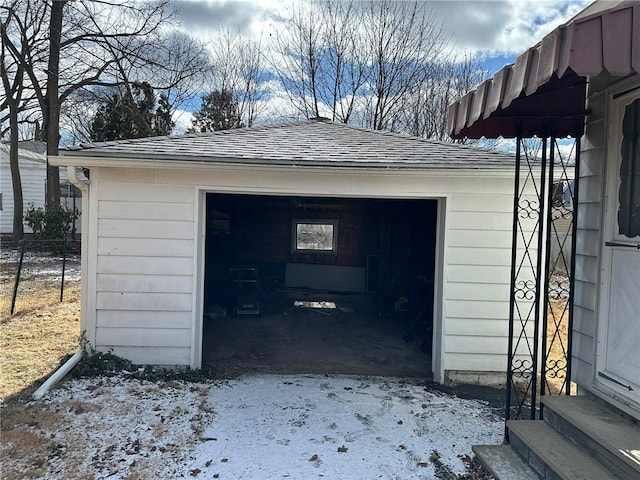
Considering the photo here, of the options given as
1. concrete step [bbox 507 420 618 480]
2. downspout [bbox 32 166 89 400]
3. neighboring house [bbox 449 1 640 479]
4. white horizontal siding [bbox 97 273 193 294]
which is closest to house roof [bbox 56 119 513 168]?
downspout [bbox 32 166 89 400]

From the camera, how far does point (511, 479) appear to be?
256 centimetres

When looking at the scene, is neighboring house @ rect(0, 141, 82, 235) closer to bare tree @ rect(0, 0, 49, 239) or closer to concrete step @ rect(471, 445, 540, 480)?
bare tree @ rect(0, 0, 49, 239)

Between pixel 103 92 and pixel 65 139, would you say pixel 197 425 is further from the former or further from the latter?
pixel 65 139

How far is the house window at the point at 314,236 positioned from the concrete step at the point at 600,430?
786 cm

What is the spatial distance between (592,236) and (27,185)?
21.0 m

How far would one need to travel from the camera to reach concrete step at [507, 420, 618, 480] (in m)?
2.25

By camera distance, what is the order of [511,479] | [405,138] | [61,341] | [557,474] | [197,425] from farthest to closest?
[405,138] → [61,341] → [197,425] → [511,479] → [557,474]

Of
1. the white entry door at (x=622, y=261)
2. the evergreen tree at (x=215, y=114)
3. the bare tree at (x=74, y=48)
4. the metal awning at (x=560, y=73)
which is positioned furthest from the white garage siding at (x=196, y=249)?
the evergreen tree at (x=215, y=114)

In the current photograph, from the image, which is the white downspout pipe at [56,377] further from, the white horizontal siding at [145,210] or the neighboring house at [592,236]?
the neighboring house at [592,236]

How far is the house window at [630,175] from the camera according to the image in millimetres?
2482

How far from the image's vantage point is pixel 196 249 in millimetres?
4637

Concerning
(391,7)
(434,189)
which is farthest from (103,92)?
(434,189)

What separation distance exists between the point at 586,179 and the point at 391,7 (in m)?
15.0

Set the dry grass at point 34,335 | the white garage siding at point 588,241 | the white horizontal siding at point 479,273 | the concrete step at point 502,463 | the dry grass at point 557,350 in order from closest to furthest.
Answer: the concrete step at point 502,463 → the white garage siding at point 588,241 → the dry grass at point 557,350 → the dry grass at point 34,335 → the white horizontal siding at point 479,273
